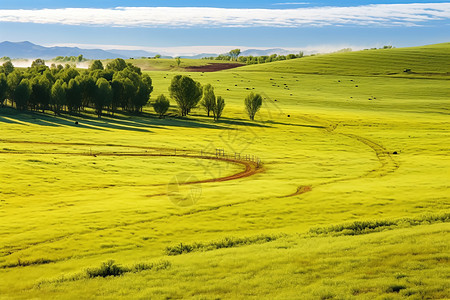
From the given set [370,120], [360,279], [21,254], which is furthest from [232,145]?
[360,279]

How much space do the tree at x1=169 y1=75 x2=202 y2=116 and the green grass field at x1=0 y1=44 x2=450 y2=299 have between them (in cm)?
5620

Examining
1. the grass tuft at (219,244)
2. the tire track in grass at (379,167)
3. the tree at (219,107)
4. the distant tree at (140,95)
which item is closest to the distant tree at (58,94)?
the distant tree at (140,95)

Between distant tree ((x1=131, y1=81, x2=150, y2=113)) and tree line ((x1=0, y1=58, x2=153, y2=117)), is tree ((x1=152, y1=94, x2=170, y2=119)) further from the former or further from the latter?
tree line ((x1=0, y1=58, x2=153, y2=117))

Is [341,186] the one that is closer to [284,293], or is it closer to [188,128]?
[284,293]

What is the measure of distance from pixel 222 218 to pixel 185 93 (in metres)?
128

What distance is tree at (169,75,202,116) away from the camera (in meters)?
173

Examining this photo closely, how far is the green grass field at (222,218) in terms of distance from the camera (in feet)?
93.4

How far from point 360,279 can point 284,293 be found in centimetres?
507

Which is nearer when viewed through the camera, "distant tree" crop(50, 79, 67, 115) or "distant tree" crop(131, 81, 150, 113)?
"distant tree" crop(50, 79, 67, 115)

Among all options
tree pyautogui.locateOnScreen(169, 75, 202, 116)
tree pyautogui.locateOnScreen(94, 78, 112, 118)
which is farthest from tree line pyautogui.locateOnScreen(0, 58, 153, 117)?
tree pyautogui.locateOnScreen(169, 75, 202, 116)

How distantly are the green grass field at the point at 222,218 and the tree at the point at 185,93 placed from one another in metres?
56.2

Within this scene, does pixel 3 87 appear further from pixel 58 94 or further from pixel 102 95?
pixel 102 95

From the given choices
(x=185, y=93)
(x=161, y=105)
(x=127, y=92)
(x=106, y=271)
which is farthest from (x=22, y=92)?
(x=106, y=271)

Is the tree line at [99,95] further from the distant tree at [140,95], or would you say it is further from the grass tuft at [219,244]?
the grass tuft at [219,244]
